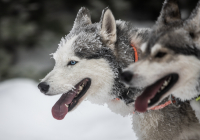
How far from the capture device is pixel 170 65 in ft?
3.85

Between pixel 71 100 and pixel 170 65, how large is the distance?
808 mm

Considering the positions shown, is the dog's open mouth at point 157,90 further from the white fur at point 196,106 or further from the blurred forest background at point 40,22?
the blurred forest background at point 40,22

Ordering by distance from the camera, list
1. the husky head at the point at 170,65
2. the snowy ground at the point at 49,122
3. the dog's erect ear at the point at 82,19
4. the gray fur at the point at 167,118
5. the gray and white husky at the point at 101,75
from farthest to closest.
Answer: the snowy ground at the point at 49,122, the dog's erect ear at the point at 82,19, the gray and white husky at the point at 101,75, the gray fur at the point at 167,118, the husky head at the point at 170,65

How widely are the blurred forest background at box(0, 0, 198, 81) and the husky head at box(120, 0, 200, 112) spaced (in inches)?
137

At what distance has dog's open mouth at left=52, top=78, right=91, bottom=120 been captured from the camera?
1592mm

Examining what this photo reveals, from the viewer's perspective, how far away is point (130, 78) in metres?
1.22

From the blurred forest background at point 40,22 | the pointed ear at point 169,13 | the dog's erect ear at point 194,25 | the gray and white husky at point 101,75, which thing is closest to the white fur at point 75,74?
the gray and white husky at point 101,75

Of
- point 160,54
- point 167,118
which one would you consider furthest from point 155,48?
point 167,118

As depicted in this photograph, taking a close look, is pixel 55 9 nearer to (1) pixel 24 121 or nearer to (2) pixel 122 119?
(1) pixel 24 121

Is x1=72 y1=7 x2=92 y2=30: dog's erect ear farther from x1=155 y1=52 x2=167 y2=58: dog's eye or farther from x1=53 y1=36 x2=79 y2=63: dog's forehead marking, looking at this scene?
x1=155 y1=52 x2=167 y2=58: dog's eye

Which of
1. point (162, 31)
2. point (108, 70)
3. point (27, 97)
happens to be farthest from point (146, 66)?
point (27, 97)

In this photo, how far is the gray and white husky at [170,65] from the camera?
1177mm

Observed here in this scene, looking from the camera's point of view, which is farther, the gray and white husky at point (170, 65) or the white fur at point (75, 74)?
the white fur at point (75, 74)

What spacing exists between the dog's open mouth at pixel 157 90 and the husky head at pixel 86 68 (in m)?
0.35
